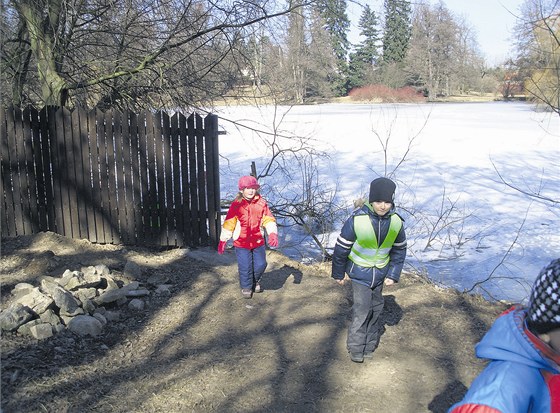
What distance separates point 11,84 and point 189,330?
5.76 meters

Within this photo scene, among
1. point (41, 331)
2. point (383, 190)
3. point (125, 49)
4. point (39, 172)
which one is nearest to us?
point (383, 190)

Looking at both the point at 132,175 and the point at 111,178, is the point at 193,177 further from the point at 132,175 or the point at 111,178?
the point at 111,178

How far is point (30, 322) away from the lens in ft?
14.6

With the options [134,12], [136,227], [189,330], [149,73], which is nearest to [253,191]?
[189,330]

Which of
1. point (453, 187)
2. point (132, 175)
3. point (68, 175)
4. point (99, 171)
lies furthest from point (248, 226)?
point (453, 187)

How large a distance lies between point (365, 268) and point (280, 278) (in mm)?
2454

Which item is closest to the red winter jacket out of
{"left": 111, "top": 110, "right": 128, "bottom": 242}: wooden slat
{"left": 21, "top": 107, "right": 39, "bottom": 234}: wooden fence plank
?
{"left": 111, "top": 110, "right": 128, "bottom": 242}: wooden slat

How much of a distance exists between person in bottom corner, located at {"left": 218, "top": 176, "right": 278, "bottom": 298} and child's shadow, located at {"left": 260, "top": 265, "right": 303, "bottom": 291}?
66cm

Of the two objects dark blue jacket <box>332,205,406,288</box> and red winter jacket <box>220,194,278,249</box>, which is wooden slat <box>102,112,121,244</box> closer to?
red winter jacket <box>220,194,278,249</box>

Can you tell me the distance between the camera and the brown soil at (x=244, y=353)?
3.70 metres

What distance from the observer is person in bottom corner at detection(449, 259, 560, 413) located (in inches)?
62.0

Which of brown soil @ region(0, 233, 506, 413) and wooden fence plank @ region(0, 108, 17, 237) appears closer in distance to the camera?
brown soil @ region(0, 233, 506, 413)

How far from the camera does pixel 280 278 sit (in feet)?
21.4

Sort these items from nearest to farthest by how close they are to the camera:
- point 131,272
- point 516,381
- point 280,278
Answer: point 516,381, point 131,272, point 280,278
